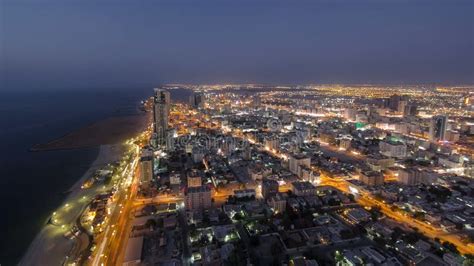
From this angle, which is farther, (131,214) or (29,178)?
(29,178)

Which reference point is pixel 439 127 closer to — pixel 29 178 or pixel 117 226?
pixel 117 226

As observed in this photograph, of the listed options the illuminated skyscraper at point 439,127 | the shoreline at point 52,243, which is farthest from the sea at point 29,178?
the illuminated skyscraper at point 439,127

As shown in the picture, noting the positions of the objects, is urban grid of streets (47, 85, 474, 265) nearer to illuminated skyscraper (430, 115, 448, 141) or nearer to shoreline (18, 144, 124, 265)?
shoreline (18, 144, 124, 265)

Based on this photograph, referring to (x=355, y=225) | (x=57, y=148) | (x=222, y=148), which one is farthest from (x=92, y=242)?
(x=57, y=148)

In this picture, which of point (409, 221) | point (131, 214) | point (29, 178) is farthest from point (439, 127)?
point (29, 178)

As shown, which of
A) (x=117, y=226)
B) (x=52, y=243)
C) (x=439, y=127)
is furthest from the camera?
(x=439, y=127)

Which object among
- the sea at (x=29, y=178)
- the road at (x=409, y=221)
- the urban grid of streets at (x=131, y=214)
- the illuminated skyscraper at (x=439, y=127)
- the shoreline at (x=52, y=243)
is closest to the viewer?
the shoreline at (x=52, y=243)

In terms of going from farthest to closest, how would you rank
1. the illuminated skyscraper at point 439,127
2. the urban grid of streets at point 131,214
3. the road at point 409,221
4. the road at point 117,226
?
the illuminated skyscraper at point 439,127 → the road at point 409,221 → the urban grid of streets at point 131,214 → the road at point 117,226

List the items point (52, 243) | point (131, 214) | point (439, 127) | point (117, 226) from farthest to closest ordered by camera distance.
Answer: point (439, 127)
point (131, 214)
point (117, 226)
point (52, 243)

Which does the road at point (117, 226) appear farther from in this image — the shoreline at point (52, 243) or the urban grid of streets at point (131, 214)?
the shoreline at point (52, 243)
